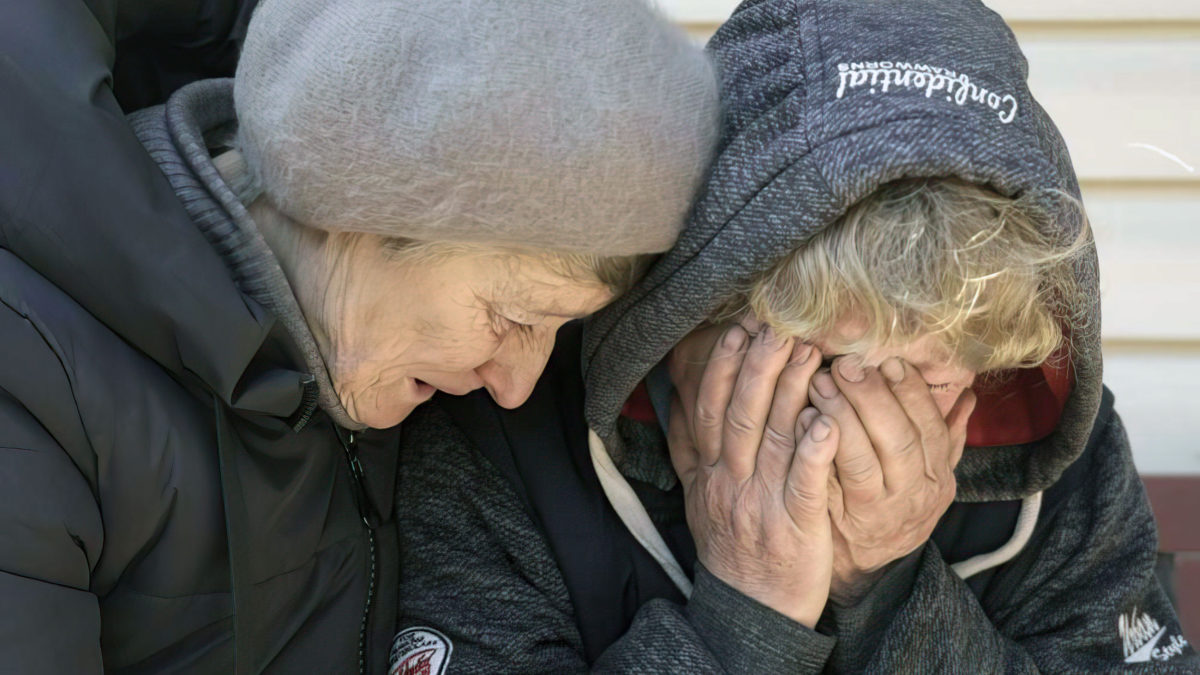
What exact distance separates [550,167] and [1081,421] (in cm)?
94

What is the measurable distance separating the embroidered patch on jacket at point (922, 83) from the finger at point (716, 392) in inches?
16.3

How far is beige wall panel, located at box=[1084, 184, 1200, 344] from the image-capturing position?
2.74m

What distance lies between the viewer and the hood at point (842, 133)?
1.41 metres

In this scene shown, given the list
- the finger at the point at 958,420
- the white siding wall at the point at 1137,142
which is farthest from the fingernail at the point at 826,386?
the white siding wall at the point at 1137,142

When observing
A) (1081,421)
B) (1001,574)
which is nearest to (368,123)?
(1081,421)

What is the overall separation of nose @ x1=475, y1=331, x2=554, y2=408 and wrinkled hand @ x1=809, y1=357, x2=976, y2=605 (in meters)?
0.39

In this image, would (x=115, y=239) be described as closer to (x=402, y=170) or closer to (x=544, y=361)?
(x=402, y=170)

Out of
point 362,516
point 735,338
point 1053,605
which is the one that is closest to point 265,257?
point 362,516

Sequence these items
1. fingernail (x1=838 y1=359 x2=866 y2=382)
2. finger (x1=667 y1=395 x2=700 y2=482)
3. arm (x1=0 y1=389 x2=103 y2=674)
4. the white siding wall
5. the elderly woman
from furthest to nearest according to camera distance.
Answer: the white siding wall
finger (x1=667 y1=395 x2=700 y2=482)
fingernail (x1=838 y1=359 x2=866 y2=382)
the elderly woman
arm (x1=0 y1=389 x2=103 y2=674)

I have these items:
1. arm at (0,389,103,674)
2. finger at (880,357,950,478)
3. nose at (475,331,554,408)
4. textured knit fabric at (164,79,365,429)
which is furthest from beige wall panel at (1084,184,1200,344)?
arm at (0,389,103,674)

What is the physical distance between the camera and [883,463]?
174 cm

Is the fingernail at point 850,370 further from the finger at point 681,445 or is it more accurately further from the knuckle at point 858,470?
the finger at point 681,445

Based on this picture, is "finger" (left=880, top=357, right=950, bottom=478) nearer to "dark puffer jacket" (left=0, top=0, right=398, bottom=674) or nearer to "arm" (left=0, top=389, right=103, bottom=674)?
"dark puffer jacket" (left=0, top=0, right=398, bottom=674)

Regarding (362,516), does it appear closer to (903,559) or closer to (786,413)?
(786,413)
